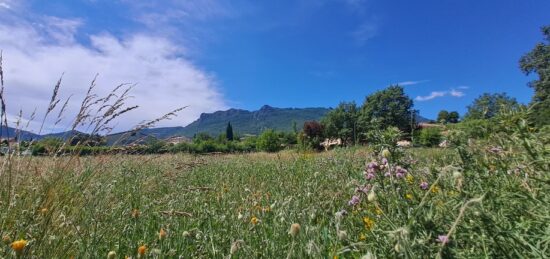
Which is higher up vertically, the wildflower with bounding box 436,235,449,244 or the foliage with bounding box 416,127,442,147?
the foliage with bounding box 416,127,442,147

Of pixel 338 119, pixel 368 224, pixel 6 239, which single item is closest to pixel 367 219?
pixel 368 224

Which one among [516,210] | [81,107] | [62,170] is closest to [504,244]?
[516,210]

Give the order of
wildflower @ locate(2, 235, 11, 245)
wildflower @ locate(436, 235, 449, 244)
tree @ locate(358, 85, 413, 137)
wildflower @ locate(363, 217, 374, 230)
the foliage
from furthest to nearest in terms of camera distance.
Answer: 1. tree @ locate(358, 85, 413, 137)
2. the foliage
3. wildflower @ locate(363, 217, 374, 230)
4. wildflower @ locate(2, 235, 11, 245)
5. wildflower @ locate(436, 235, 449, 244)

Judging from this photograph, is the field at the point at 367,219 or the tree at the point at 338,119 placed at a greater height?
the tree at the point at 338,119

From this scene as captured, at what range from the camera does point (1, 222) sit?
5.78 feet

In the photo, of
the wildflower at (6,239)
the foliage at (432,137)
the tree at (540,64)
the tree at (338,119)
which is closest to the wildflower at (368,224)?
the foliage at (432,137)

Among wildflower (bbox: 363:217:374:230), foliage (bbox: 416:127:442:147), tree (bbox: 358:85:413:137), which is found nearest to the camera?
wildflower (bbox: 363:217:374:230)

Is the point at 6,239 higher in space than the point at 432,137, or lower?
lower

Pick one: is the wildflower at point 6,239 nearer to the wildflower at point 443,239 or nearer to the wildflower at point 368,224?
the wildflower at point 368,224

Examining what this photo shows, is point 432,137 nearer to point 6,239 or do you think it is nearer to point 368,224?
point 368,224

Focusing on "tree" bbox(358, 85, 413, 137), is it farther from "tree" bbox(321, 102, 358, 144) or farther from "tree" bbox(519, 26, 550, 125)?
"tree" bbox(519, 26, 550, 125)

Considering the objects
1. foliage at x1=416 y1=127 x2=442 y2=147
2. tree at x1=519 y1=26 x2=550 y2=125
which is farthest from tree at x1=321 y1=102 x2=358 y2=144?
foliage at x1=416 y1=127 x2=442 y2=147

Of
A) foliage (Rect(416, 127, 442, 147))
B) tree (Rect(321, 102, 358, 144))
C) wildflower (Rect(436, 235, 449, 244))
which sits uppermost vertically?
tree (Rect(321, 102, 358, 144))

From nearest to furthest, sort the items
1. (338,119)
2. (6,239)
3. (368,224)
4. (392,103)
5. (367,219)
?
1. (6,239)
2. (368,224)
3. (367,219)
4. (392,103)
5. (338,119)
